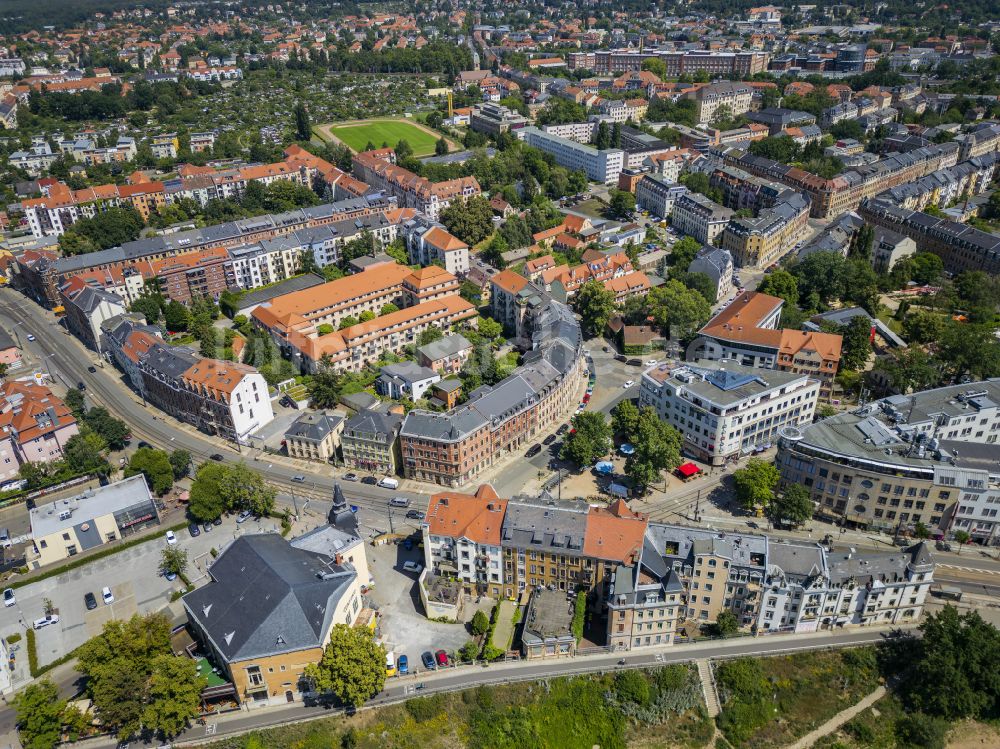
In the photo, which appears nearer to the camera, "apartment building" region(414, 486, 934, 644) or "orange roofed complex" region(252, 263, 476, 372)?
"apartment building" region(414, 486, 934, 644)

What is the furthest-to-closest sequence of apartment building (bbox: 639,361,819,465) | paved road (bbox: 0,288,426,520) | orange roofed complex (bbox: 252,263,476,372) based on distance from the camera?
1. orange roofed complex (bbox: 252,263,476,372)
2. paved road (bbox: 0,288,426,520)
3. apartment building (bbox: 639,361,819,465)

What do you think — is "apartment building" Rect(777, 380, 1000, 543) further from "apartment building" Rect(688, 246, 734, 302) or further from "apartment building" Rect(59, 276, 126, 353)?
"apartment building" Rect(59, 276, 126, 353)

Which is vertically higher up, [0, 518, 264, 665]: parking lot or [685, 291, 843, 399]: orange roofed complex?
[685, 291, 843, 399]: orange roofed complex

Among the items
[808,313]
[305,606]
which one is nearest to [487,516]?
[305,606]

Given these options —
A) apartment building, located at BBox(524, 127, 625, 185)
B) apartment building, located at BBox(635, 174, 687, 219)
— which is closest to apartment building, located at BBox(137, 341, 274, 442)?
apartment building, located at BBox(635, 174, 687, 219)

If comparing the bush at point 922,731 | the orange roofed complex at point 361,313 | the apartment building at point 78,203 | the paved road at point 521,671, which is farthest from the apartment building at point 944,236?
the apartment building at point 78,203

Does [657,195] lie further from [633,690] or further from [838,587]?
[633,690]

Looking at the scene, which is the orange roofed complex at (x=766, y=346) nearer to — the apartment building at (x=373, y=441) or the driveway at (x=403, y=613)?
the apartment building at (x=373, y=441)

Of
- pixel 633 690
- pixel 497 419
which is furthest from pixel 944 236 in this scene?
pixel 633 690
